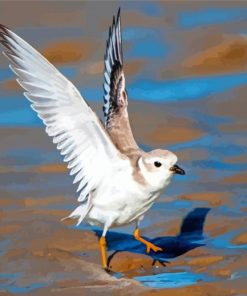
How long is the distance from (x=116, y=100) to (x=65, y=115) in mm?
1232

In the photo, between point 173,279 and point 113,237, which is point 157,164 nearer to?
point 173,279

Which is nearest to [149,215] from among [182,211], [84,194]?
[182,211]

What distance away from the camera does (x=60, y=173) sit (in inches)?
490

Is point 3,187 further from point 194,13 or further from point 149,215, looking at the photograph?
point 194,13

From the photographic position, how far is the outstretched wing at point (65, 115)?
974 cm

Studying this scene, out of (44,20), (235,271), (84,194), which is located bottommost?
(235,271)

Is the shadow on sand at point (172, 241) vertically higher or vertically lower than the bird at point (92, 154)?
lower

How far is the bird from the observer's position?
9.80m

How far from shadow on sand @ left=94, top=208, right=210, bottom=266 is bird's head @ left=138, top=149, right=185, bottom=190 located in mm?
776

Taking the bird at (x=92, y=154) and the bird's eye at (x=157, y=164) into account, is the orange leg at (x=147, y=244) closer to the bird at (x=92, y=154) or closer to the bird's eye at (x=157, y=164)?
the bird at (x=92, y=154)

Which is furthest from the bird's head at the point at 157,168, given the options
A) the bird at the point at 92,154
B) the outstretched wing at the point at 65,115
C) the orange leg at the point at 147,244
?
the orange leg at the point at 147,244

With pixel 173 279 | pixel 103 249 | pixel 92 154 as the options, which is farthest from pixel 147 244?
pixel 92 154

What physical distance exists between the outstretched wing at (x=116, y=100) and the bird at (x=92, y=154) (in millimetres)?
43

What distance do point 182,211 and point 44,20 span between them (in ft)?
17.6
